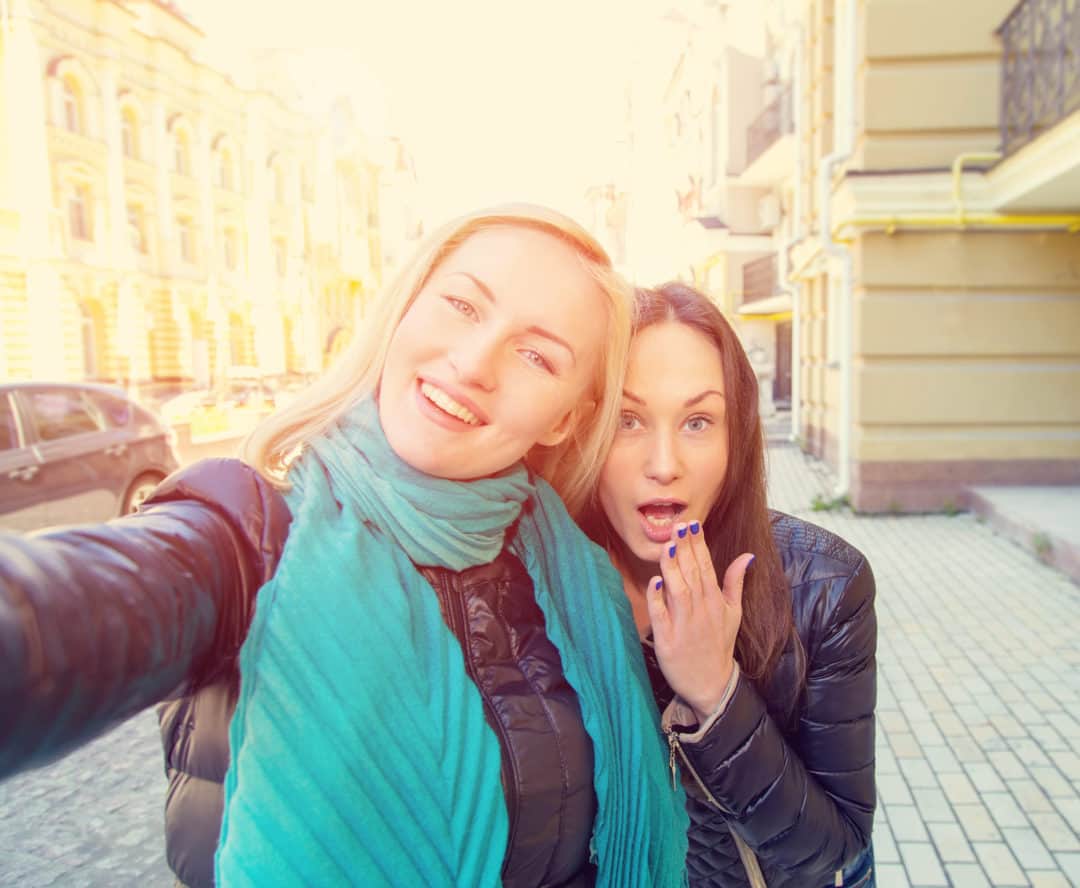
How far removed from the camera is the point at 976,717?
3627 mm

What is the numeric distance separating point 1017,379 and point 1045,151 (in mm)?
2313

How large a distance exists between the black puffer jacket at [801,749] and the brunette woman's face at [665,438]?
23 cm

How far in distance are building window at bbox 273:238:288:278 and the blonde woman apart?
33732 mm

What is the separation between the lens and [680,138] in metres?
23.9

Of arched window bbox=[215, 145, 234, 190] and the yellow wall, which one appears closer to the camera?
the yellow wall

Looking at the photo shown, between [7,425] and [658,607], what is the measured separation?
6318 millimetres

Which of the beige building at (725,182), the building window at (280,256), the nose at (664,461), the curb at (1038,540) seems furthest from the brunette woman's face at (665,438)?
the building window at (280,256)

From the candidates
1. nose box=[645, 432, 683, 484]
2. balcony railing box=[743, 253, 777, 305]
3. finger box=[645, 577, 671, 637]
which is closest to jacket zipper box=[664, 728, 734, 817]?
finger box=[645, 577, 671, 637]

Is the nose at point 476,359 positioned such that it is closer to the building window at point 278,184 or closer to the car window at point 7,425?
the car window at point 7,425

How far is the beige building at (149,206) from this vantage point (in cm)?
1973

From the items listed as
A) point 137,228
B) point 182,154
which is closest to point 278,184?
point 182,154

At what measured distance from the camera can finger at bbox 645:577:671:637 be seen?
4.28ft

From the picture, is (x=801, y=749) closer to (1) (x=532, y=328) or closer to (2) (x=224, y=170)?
(1) (x=532, y=328)

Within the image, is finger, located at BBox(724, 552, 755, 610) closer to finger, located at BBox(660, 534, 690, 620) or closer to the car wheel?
finger, located at BBox(660, 534, 690, 620)
